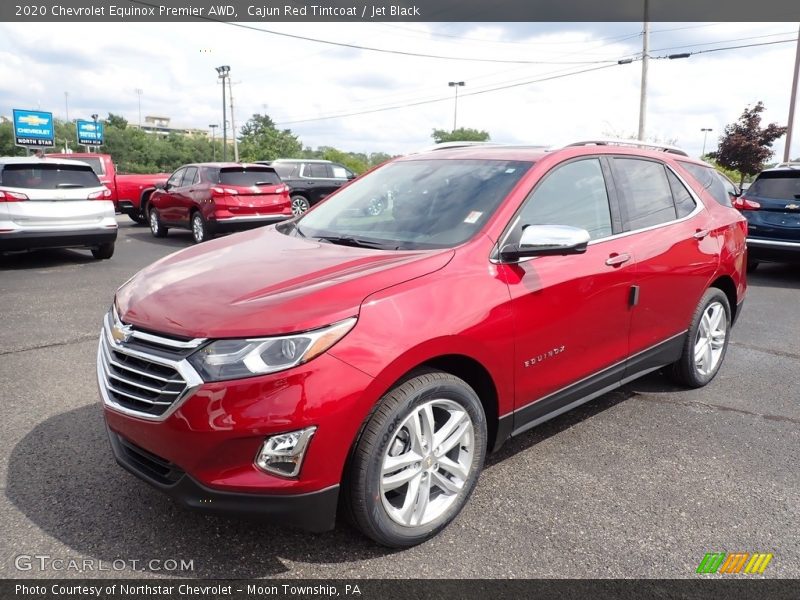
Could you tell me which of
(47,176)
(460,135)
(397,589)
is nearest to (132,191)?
(47,176)

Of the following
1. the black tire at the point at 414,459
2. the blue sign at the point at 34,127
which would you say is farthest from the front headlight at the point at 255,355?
the blue sign at the point at 34,127

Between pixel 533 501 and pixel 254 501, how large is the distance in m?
1.45

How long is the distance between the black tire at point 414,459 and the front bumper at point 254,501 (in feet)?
0.44

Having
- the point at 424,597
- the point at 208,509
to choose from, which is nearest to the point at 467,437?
the point at 424,597

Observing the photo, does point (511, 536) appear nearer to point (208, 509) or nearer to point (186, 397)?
point (208, 509)

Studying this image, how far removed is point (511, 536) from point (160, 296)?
1.86 metres

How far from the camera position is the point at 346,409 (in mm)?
2295

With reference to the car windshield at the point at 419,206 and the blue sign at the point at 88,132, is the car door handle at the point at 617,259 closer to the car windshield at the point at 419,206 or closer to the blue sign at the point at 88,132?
the car windshield at the point at 419,206

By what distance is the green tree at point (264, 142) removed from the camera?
8599 cm

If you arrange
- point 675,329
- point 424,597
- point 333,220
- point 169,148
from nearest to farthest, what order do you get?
1. point 424,597
2. point 333,220
3. point 675,329
4. point 169,148

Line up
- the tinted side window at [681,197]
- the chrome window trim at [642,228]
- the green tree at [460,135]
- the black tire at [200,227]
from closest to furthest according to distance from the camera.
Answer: the chrome window trim at [642,228] < the tinted side window at [681,197] < the black tire at [200,227] < the green tree at [460,135]

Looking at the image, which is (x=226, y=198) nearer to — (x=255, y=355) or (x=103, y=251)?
(x=103, y=251)

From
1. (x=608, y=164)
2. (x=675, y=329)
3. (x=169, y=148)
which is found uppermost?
(x=169, y=148)

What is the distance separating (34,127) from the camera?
49.7 meters
